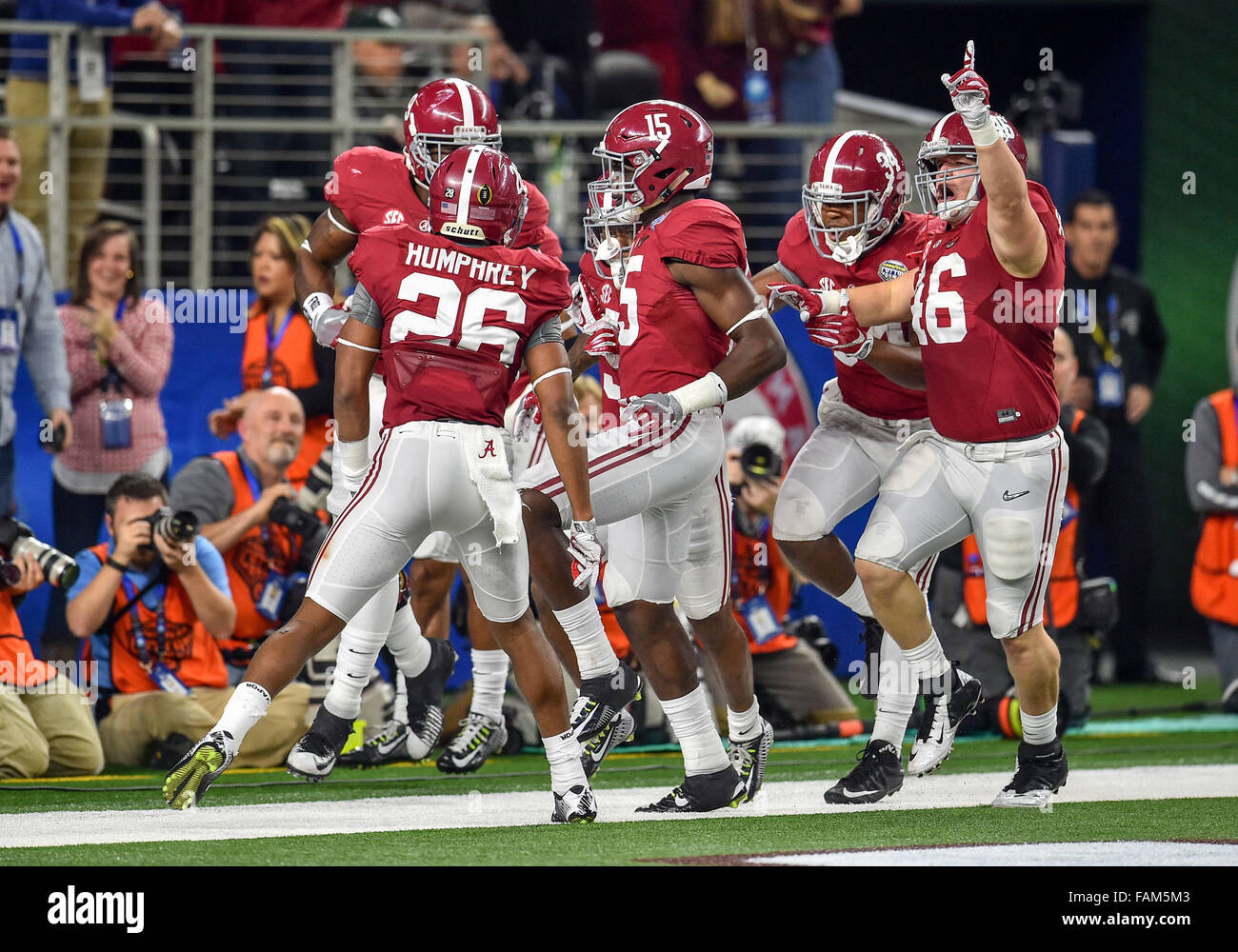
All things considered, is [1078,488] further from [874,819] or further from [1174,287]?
[1174,287]

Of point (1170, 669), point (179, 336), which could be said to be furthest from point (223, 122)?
point (1170, 669)

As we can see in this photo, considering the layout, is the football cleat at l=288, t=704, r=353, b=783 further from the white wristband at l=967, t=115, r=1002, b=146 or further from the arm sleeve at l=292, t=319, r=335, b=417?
the arm sleeve at l=292, t=319, r=335, b=417

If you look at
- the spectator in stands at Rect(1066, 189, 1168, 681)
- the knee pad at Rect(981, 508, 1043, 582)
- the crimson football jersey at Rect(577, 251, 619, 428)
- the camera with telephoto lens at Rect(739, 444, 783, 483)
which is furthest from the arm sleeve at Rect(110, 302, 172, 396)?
the spectator in stands at Rect(1066, 189, 1168, 681)

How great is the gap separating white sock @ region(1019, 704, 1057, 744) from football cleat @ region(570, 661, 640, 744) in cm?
120

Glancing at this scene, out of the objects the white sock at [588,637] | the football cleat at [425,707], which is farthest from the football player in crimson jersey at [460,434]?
the football cleat at [425,707]

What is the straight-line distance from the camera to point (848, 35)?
Result: 1333 cm

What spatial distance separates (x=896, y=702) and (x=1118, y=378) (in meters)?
4.40

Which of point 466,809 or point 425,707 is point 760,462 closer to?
point 425,707

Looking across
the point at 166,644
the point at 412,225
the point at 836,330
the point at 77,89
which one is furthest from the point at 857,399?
the point at 77,89

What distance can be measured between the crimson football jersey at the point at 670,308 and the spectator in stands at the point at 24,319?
3.24 m

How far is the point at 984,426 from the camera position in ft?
18.6

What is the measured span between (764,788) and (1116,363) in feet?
14.4
